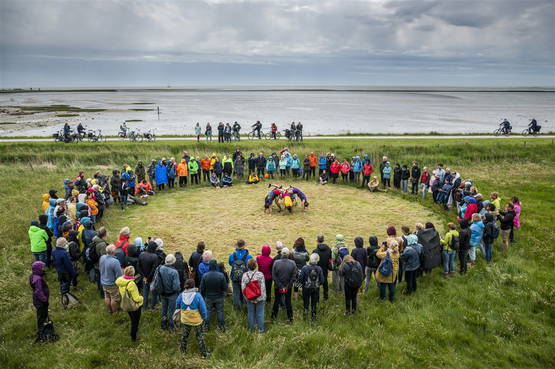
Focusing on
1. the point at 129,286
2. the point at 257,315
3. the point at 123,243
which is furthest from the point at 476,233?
the point at 123,243

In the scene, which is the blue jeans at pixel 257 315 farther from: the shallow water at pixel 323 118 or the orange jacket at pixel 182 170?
the shallow water at pixel 323 118

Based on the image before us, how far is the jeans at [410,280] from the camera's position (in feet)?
33.5

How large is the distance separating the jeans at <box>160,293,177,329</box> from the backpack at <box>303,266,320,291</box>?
3.04 metres

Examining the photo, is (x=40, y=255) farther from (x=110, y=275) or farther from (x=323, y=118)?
(x=323, y=118)

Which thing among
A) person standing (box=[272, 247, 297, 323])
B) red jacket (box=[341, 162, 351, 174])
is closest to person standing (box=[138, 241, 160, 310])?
person standing (box=[272, 247, 297, 323])

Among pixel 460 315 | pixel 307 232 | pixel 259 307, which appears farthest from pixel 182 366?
pixel 307 232

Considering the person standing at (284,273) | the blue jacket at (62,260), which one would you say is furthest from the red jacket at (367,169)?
the blue jacket at (62,260)

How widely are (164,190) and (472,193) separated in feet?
49.7

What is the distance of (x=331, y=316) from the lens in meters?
9.20

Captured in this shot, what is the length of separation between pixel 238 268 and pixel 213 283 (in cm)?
88

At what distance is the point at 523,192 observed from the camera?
21.0 m

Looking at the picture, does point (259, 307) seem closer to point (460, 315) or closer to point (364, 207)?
point (460, 315)

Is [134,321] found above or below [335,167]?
below

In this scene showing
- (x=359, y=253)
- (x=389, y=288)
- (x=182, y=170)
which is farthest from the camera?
(x=182, y=170)
